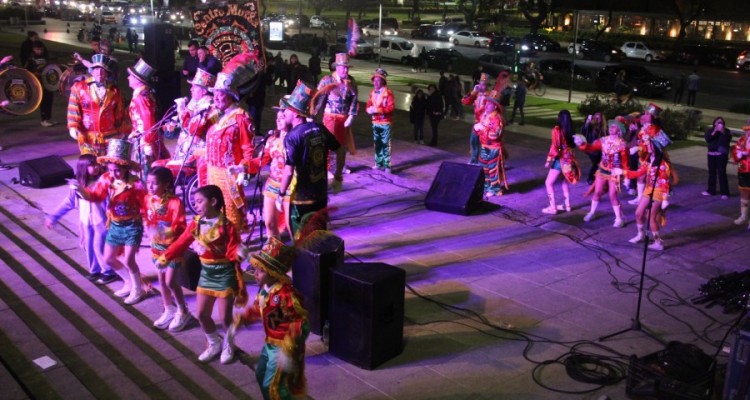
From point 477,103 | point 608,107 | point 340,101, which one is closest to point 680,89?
point 608,107

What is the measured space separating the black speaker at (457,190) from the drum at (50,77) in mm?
10216

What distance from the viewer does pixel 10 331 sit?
22.6 feet

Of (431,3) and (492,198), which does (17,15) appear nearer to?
(431,3)

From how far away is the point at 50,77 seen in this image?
16859mm

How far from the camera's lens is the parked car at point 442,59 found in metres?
34.8

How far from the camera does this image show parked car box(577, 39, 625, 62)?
4250cm

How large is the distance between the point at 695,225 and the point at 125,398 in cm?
873

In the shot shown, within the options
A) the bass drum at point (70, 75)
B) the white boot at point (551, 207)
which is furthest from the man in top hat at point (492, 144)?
the bass drum at point (70, 75)

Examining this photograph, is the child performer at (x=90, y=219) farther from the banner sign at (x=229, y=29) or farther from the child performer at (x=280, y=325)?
the banner sign at (x=229, y=29)

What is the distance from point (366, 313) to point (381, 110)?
711 centimetres

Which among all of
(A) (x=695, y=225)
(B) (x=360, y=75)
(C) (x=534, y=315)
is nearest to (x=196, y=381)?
(C) (x=534, y=315)

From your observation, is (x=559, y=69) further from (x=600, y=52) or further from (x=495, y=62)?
(x=600, y=52)

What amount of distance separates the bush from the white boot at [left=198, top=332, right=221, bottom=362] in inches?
600

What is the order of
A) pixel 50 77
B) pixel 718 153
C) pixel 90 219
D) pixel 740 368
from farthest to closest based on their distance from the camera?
pixel 50 77
pixel 718 153
pixel 90 219
pixel 740 368
